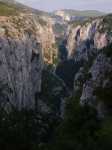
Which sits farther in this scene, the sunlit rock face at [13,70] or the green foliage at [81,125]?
the sunlit rock face at [13,70]

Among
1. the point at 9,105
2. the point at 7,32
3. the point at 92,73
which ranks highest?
→ the point at 92,73

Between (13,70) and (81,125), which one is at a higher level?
(81,125)

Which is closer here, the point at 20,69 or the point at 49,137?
the point at 49,137

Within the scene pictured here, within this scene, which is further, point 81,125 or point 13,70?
point 13,70

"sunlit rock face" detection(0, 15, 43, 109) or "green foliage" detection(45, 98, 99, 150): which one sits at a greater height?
"green foliage" detection(45, 98, 99, 150)

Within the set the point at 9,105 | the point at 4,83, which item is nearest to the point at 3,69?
the point at 4,83

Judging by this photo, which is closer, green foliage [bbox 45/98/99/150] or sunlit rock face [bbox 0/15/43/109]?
green foliage [bbox 45/98/99/150]

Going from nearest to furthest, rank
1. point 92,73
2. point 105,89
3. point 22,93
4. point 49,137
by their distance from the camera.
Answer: point 105,89
point 92,73
point 49,137
point 22,93

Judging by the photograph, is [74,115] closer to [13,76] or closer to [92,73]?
[92,73]

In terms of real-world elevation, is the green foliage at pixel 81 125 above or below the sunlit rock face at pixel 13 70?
above

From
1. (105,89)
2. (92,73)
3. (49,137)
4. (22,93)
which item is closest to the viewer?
(105,89)

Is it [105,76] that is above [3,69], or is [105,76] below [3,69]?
above
